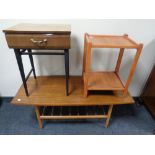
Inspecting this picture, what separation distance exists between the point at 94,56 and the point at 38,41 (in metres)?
0.70

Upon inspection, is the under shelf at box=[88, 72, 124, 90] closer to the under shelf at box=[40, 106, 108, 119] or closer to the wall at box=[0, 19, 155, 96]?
the wall at box=[0, 19, 155, 96]

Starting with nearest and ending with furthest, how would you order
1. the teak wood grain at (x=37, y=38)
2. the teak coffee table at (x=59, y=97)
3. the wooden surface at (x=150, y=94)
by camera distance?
the teak wood grain at (x=37, y=38), the teak coffee table at (x=59, y=97), the wooden surface at (x=150, y=94)

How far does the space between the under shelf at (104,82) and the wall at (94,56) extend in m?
0.19

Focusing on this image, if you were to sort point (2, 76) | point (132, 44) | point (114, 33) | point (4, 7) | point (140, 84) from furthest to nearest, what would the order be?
point (140, 84)
point (2, 76)
point (114, 33)
point (4, 7)
point (132, 44)

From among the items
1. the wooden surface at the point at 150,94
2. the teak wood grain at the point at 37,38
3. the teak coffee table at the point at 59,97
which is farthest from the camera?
the wooden surface at the point at 150,94

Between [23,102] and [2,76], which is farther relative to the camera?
[2,76]

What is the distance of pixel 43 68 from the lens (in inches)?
56.7

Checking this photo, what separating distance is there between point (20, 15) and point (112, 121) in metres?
1.48

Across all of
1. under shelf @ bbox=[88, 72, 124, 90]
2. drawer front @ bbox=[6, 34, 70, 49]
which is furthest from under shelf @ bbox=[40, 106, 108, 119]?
drawer front @ bbox=[6, 34, 70, 49]

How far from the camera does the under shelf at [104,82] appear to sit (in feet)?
3.64


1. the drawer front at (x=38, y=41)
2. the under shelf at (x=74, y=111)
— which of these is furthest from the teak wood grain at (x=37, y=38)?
the under shelf at (x=74, y=111)

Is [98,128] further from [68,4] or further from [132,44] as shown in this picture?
[68,4]

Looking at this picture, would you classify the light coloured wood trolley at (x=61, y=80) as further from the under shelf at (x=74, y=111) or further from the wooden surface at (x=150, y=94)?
the wooden surface at (x=150, y=94)

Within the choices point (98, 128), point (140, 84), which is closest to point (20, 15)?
point (98, 128)
